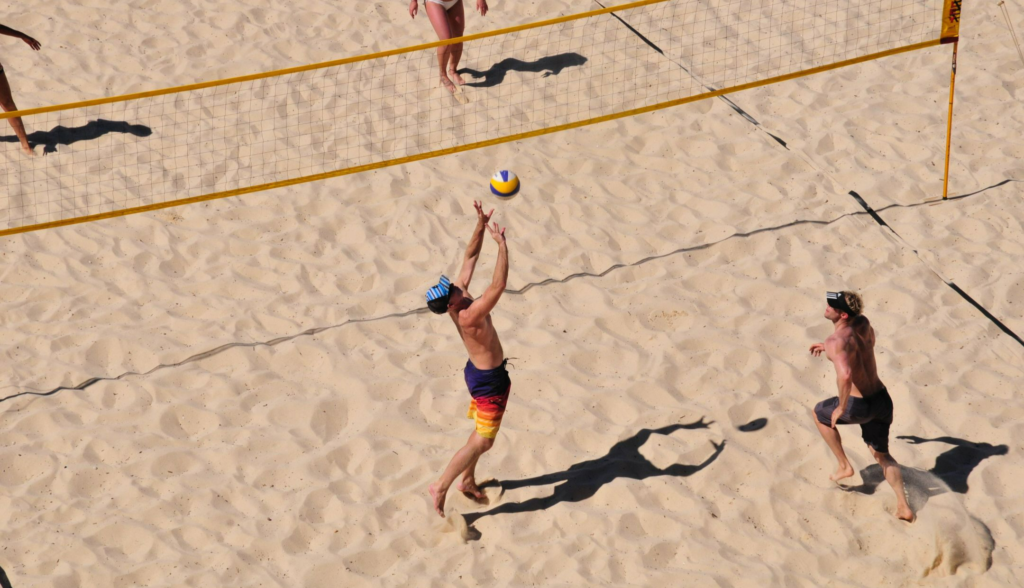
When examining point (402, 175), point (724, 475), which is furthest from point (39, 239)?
point (724, 475)

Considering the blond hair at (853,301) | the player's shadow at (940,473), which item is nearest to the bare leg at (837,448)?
the player's shadow at (940,473)

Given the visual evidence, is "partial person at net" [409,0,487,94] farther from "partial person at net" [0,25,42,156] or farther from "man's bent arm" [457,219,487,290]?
"man's bent arm" [457,219,487,290]

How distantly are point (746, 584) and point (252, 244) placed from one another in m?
4.34

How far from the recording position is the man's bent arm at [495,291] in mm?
4977

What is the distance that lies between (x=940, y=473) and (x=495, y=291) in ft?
9.24

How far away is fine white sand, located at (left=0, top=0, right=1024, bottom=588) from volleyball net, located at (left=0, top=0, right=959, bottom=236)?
0.30m

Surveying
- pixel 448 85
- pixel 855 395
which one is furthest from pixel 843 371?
pixel 448 85

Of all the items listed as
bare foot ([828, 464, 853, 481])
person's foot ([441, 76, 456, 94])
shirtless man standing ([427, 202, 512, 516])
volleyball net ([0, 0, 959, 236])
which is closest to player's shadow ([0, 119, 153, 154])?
volleyball net ([0, 0, 959, 236])

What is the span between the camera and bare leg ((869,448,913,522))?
17.7 ft

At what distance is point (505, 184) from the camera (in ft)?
19.8

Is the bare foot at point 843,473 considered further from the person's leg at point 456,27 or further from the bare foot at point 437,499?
the person's leg at point 456,27

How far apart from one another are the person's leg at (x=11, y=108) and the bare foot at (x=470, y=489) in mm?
5050

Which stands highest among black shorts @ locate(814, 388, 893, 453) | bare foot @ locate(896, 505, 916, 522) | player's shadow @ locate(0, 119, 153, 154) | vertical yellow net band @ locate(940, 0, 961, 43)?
vertical yellow net band @ locate(940, 0, 961, 43)

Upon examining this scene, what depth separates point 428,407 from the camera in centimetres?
622
